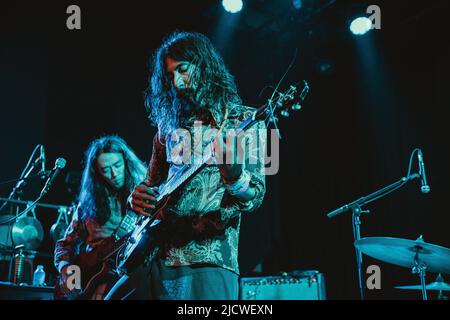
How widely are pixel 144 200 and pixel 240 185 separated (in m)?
0.56

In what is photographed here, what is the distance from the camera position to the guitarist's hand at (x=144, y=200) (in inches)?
84.8

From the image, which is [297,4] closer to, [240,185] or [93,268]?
[93,268]

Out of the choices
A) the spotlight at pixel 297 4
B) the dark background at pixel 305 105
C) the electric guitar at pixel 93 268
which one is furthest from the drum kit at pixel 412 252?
the spotlight at pixel 297 4

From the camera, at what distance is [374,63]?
604 centimetres

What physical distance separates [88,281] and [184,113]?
1594mm

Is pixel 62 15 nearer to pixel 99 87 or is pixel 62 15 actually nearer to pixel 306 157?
pixel 99 87

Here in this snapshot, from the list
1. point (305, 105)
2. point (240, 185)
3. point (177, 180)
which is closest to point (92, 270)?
point (177, 180)

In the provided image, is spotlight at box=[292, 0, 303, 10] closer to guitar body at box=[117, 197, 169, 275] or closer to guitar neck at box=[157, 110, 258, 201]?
guitar neck at box=[157, 110, 258, 201]

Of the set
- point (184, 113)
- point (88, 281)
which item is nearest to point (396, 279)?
point (88, 281)

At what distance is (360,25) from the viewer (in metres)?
5.60

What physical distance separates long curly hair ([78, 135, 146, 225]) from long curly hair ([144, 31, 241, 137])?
1.21 meters

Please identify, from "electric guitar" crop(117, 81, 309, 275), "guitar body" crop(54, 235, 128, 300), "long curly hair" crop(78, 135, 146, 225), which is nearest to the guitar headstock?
"electric guitar" crop(117, 81, 309, 275)

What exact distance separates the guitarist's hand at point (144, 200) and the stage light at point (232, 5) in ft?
12.9

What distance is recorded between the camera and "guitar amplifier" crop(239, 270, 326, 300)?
470 centimetres
